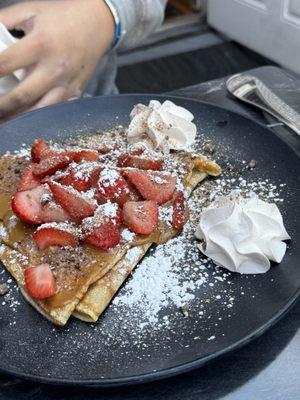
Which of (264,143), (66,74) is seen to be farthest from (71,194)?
(66,74)

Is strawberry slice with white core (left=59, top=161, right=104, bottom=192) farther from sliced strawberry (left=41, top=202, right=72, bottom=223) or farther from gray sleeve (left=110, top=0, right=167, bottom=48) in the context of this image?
gray sleeve (left=110, top=0, right=167, bottom=48)

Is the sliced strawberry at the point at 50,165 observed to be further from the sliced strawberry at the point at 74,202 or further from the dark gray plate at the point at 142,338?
the dark gray plate at the point at 142,338

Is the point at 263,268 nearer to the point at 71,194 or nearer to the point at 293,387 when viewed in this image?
the point at 293,387

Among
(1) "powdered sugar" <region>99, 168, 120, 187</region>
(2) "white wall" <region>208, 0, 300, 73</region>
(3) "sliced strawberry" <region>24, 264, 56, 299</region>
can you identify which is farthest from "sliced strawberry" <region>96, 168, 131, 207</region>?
(2) "white wall" <region>208, 0, 300, 73</region>

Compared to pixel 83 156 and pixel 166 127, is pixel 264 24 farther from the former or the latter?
pixel 83 156

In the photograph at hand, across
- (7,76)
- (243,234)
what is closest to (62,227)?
(243,234)
